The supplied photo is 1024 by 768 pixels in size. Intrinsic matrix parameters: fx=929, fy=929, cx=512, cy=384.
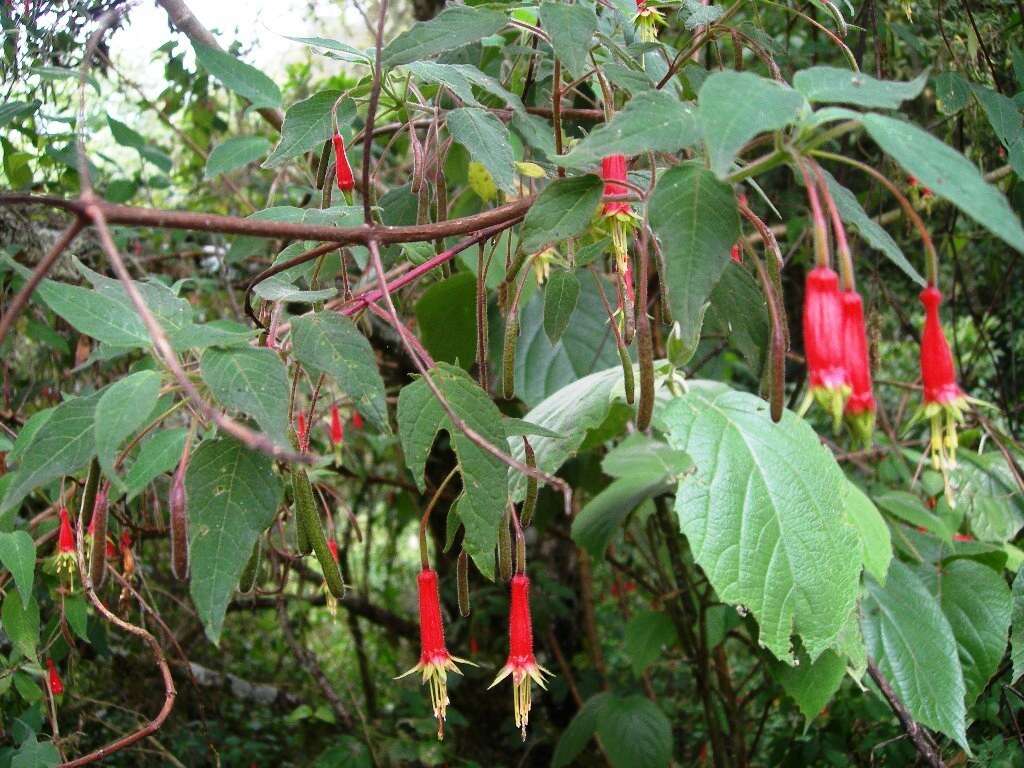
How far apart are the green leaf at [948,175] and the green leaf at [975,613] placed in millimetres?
1073

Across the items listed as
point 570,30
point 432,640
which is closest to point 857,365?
point 570,30

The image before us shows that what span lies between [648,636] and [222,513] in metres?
1.40

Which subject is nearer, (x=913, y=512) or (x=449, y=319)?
(x=449, y=319)

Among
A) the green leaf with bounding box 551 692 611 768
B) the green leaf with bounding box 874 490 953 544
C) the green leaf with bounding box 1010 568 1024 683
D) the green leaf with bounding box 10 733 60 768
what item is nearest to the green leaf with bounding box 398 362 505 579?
the green leaf with bounding box 10 733 60 768

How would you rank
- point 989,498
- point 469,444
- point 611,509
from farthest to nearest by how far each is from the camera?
point 989,498
point 611,509
point 469,444

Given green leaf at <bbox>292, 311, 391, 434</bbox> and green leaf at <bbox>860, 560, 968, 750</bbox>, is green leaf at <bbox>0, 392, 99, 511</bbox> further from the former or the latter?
green leaf at <bbox>860, 560, 968, 750</bbox>

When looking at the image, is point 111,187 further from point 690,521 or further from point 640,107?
point 640,107

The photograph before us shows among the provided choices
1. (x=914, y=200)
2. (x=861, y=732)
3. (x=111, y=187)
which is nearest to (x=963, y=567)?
(x=861, y=732)

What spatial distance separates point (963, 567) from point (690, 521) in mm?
705

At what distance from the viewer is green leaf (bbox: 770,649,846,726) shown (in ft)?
4.28

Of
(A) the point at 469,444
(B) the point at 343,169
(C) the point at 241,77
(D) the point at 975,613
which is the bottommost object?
(D) the point at 975,613

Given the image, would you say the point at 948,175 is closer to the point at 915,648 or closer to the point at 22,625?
the point at 915,648

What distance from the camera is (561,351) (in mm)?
1782

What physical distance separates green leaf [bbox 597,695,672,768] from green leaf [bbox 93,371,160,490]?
1.48 meters
